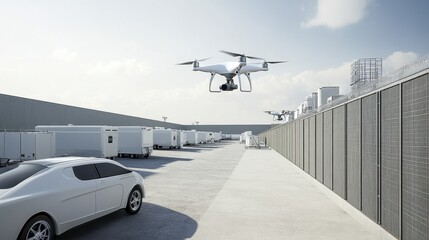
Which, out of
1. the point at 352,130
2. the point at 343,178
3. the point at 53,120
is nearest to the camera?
the point at 352,130

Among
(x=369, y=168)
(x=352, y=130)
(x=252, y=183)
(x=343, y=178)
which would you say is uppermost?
(x=352, y=130)

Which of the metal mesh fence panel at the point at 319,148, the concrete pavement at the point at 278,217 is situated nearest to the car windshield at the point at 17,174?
the concrete pavement at the point at 278,217

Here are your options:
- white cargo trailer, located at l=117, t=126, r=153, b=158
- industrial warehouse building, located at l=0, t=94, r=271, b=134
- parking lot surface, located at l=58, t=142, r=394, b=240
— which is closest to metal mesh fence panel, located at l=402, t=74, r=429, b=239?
parking lot surface, located at l=58, t=142, r=394, b=240

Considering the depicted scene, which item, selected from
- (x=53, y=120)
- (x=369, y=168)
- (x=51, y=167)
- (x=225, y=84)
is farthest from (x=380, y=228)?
(x=53, y=120)

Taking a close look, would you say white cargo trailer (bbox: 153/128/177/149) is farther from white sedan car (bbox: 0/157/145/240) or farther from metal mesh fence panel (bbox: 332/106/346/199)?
white sedan car (bbox: 0/157/145/240)

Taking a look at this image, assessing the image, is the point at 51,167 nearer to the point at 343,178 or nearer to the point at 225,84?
the point at 343,178
